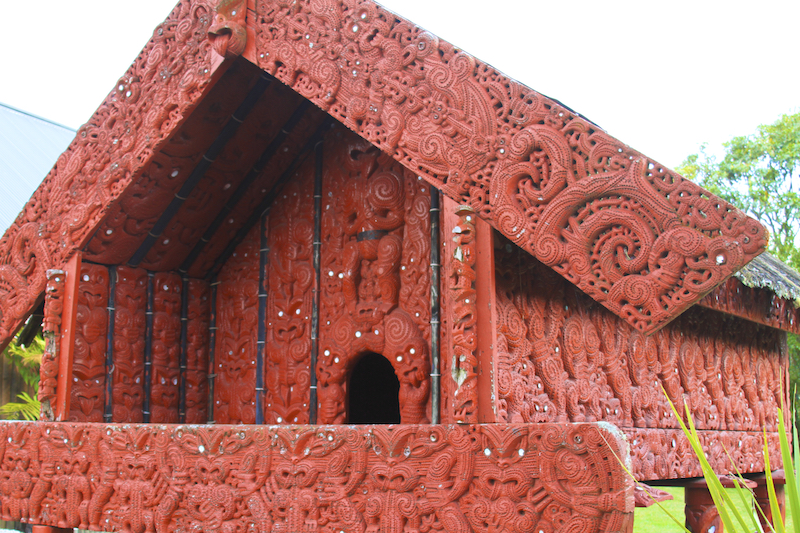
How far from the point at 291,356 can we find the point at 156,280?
1368mm

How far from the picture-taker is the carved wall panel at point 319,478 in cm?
349

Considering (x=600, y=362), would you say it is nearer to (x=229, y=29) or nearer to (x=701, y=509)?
(x=701, y=509)

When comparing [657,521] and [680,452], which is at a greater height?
[680,452]

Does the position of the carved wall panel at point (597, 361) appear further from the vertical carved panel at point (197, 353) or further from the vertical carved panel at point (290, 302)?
the vertical carved panel at point (197, 353)

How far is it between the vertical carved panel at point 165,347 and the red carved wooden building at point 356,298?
0.07 feet

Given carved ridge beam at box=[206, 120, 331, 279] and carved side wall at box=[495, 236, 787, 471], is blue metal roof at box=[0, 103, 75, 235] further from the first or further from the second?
carved side wall at box=[495, 236, 787, 471]

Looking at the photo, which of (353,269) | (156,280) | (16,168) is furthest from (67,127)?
(353,269)

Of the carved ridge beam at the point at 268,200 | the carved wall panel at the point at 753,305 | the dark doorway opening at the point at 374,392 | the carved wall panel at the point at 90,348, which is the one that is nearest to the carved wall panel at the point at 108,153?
the carved wall panel at the point at 90,348

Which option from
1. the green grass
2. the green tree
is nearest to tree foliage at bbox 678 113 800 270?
the green tree

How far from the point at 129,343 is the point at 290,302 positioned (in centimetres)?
134

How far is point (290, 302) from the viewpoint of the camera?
598 centimetres

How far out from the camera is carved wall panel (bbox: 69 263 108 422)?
552 centimetres

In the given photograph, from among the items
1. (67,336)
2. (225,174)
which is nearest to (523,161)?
(225,174)

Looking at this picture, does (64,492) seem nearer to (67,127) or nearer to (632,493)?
(632,493)
